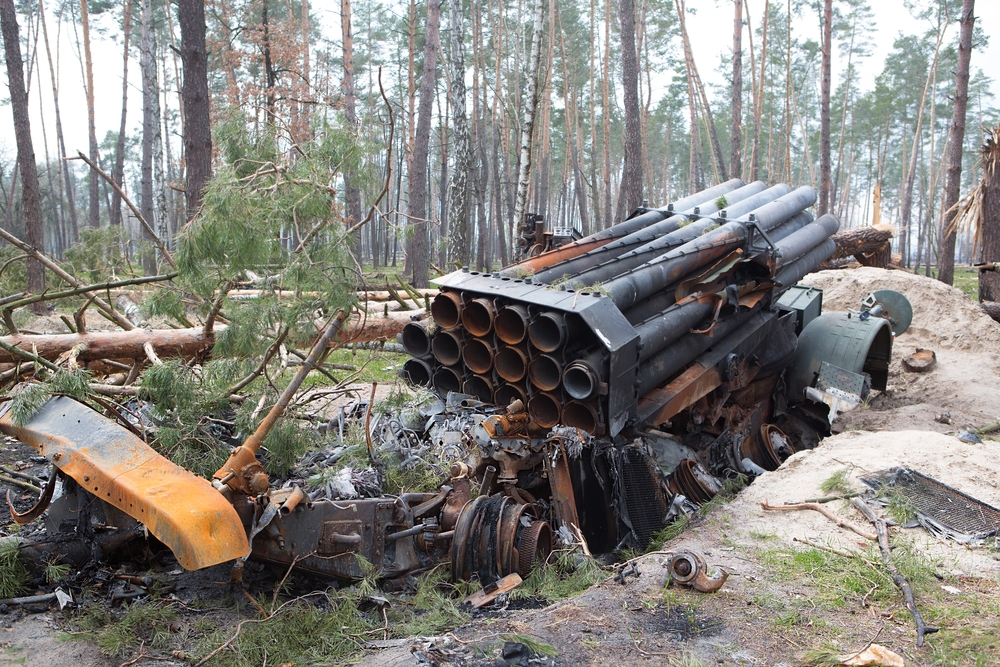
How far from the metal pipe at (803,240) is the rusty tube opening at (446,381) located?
365cm

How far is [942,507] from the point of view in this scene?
16.8ft

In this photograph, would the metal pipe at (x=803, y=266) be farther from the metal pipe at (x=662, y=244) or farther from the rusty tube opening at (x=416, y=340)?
the rusty tube opening at (x=416, y=340)

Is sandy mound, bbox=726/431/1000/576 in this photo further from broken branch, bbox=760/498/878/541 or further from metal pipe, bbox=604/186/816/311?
metal pipe, bbox=604/186/816/311

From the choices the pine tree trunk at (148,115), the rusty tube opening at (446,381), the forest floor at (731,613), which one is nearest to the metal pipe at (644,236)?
the rusty tube opening at (446,381)

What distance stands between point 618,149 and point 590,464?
4594cm

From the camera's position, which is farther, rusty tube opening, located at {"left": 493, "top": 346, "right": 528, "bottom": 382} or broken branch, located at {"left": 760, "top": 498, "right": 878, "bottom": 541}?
rusty tube opening, located at {"left": 493, "top": 346, "right": 528, "bottom": 382}

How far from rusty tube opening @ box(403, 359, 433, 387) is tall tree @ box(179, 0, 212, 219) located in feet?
15.5

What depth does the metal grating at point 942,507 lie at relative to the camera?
15.7 feet

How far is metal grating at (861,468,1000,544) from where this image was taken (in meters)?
4.78

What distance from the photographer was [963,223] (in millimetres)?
14023

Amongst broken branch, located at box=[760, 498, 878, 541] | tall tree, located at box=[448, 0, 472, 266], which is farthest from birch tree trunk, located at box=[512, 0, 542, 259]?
broken branch, located at box=[760, 498, 878, 541]

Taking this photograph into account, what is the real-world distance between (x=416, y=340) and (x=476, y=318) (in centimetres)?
68

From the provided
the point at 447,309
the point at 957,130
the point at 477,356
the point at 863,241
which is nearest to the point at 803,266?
the point at 477,356

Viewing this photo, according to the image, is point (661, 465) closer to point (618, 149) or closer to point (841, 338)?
point (841, 338)
